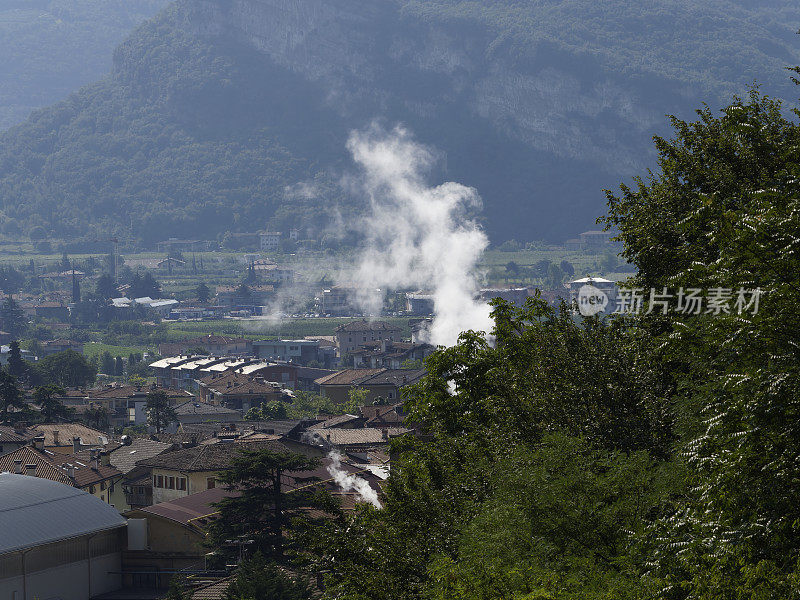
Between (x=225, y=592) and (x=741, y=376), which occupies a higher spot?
(x=741, y=376)

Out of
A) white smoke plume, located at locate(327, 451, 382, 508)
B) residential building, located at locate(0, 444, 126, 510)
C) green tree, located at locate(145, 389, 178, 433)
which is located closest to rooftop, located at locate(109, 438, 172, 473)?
residential building, located at locate(0, 444, 126, 510)

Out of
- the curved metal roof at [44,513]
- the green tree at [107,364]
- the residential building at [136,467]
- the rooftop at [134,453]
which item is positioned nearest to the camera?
the curved metal roof at [44,513]

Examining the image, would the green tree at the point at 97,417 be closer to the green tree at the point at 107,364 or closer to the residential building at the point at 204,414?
the residential building at the point at 204,414

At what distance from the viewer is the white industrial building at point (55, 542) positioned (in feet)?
165

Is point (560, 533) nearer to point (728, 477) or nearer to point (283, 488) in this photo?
point (728, 477)

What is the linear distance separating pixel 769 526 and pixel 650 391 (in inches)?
441

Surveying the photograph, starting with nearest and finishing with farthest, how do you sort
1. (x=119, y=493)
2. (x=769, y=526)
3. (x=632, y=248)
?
(x=769, y=526)
(x=632, y=248)
(x=119, y=493)

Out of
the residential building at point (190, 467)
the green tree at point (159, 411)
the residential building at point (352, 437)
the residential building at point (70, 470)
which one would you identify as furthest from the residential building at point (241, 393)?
the residential building at point (190, 467)

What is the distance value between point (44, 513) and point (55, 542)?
2.56 metres

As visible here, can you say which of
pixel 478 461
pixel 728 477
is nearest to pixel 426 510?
pixel 478 461

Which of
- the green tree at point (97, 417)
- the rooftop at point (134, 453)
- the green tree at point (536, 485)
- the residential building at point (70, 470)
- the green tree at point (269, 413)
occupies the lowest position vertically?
the green tree at point (536, 485)

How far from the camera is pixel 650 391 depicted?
22.7 meters

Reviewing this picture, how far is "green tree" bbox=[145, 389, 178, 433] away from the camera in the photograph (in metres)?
113

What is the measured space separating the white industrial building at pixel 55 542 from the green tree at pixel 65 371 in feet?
287
